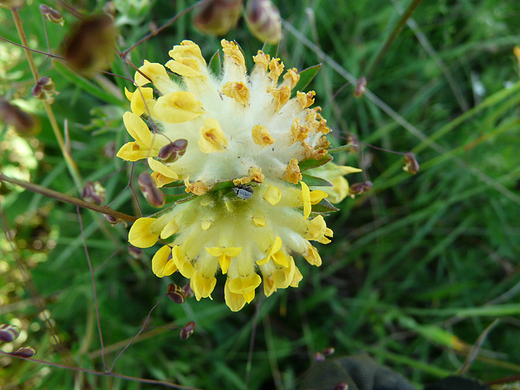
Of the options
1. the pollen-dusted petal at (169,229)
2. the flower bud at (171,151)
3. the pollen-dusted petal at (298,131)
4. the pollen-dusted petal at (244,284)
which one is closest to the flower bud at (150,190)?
the flower bud at (171,151)

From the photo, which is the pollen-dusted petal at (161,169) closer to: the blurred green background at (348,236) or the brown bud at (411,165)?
the brown bud at (411,165)

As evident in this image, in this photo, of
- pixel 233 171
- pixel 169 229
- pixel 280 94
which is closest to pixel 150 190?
pixel 169 229

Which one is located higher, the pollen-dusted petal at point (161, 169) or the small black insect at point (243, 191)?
the pollen-dusted petal at point (161, 169)

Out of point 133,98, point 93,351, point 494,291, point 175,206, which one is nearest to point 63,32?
point 133,98

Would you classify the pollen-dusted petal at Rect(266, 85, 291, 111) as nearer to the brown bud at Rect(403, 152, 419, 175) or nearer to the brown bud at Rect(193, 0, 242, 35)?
the brown bud at Rect(193, 0, 242, 35)

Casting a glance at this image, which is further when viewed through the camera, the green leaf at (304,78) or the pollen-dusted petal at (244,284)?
the green leaf at (304,78)

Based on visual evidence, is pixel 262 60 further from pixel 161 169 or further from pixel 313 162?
pixel 161 169
